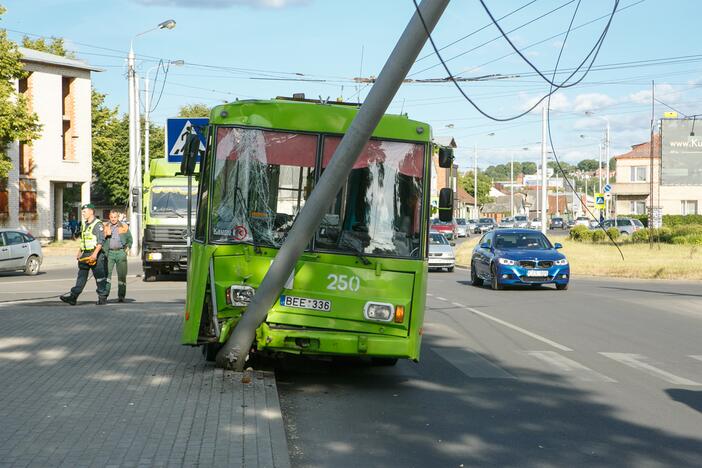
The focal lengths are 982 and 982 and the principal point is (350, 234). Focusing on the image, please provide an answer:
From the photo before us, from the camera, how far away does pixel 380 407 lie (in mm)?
8828

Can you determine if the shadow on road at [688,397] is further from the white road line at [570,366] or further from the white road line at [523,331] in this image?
the white road line at [523,331]

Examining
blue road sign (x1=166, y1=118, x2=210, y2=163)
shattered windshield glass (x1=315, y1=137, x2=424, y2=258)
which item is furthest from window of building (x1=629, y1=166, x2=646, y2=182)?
shattered windshield glass (x1=315, y1=137, x2=424, y2=258)

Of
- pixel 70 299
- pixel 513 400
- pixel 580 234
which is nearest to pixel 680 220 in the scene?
pixel 580 234

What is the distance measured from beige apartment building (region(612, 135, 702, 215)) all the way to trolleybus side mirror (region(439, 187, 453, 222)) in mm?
72843

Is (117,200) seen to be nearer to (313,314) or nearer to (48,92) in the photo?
(48,92)

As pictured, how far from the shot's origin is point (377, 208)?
975 centimetres

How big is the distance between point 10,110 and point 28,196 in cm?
1395

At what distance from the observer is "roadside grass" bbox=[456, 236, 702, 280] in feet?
109

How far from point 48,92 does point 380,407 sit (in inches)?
1895

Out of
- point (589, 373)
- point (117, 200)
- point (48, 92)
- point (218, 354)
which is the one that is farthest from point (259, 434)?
point (117, 200)

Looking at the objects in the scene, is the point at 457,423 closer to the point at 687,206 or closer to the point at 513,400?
the point at 513,400

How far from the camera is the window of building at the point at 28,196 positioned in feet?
170

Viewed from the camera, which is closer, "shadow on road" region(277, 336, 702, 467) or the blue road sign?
"shadow on road" region(277, 336, 702, 467)

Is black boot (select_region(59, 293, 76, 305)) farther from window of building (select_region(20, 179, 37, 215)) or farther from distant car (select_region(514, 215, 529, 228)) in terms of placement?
distant car (select_region(514, 215, 529, 228))
